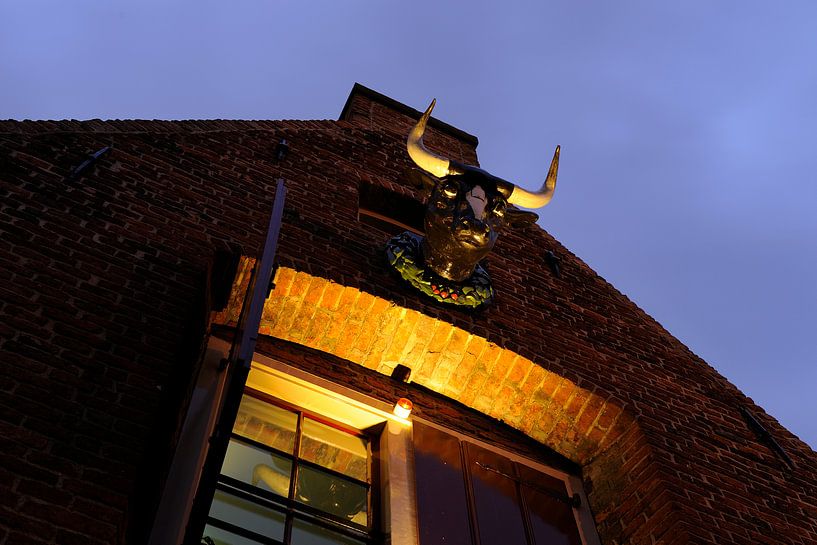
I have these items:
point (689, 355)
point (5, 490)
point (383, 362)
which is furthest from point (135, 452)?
point (689, 355)

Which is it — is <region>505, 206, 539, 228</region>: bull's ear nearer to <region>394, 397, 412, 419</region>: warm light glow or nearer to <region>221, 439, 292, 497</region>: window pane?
<region>394, 397, 412, 419</region>: warm light glow

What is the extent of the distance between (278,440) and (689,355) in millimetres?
4014

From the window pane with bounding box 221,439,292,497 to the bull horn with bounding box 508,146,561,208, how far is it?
2782mm

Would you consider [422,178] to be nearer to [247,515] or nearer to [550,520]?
[550,520]

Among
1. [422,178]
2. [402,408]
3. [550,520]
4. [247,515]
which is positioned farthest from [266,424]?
[422,178]

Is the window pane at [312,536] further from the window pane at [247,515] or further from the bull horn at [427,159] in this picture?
the bull horn at [427,159]

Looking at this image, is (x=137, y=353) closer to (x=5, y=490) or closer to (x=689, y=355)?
(x=5, y=490)

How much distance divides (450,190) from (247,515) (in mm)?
2676

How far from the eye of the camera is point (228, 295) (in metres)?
4.70

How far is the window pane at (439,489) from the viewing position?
A: 14.5 ft

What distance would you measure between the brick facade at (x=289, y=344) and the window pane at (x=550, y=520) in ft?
0.88

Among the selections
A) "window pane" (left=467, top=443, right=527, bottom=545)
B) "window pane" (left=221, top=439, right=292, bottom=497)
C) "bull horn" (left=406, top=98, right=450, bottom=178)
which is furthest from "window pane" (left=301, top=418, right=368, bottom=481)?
"bull horn" (left=406, top=98, right=450, bottom=178)

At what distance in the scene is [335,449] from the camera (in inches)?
188

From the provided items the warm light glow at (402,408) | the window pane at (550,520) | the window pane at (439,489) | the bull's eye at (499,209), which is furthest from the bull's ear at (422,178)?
the window pane at (550,520)
